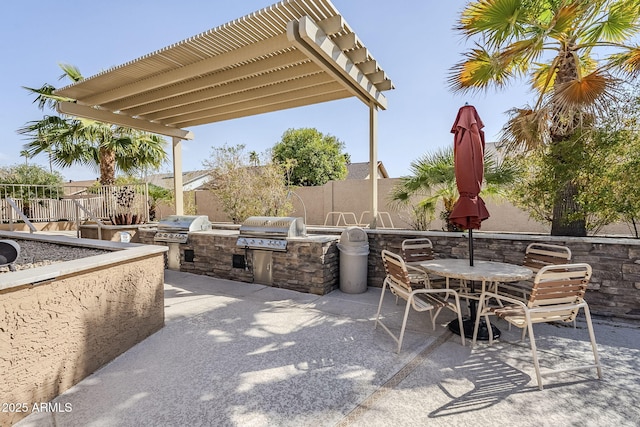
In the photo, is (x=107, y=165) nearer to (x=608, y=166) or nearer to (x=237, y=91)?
(x=237, y=91)

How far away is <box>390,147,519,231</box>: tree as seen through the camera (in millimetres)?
5523

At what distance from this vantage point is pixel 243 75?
5.63 metres

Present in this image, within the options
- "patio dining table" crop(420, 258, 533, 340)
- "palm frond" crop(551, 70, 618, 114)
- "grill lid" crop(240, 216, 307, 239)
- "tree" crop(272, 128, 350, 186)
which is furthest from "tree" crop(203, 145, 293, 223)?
"tree" crop(272, 128, 350, 186)

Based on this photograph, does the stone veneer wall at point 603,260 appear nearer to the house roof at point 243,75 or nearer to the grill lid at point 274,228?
the grill lid at point 274,228

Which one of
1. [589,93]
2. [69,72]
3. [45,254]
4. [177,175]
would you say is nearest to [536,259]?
[589,93]

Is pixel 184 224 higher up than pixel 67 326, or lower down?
higher up

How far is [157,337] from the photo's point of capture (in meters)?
3.58

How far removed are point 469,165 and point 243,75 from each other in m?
4.12

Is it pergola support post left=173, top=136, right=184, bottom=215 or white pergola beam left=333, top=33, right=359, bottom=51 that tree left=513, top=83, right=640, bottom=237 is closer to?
white pergola beam left=333, top=33, right=359, bottom=51

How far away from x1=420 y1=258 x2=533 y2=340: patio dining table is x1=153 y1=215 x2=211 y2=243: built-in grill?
16.5ft

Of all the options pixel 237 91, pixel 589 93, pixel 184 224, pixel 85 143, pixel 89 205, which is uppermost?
pixel 85 143

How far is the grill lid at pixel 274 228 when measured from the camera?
566cm

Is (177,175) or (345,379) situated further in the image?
(177,175)

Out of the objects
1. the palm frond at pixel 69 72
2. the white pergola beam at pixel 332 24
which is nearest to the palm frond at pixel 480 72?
the white pergola beam at pixel 332 24
